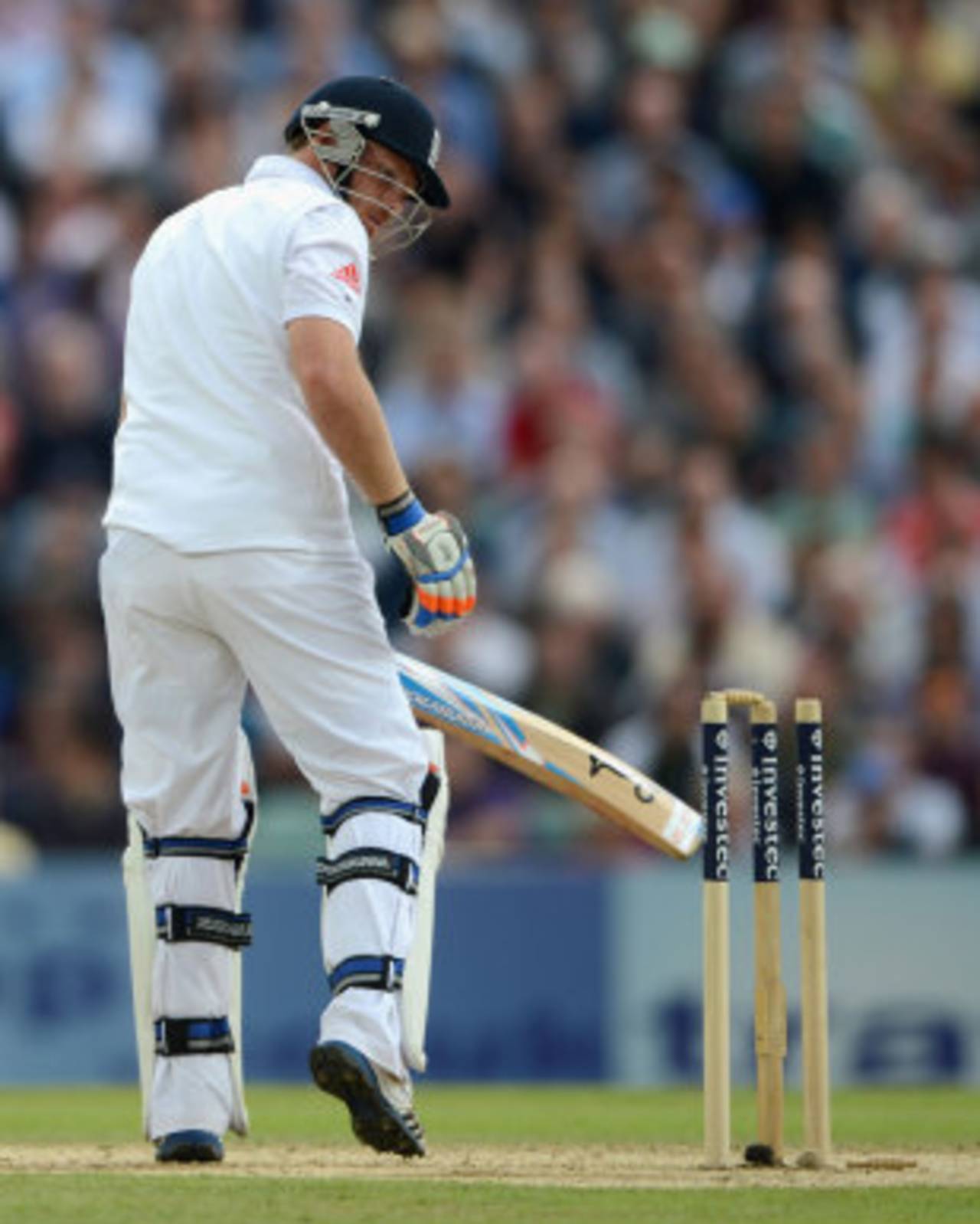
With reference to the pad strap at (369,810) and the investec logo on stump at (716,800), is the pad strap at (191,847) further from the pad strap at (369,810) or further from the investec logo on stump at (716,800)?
the investec logo on stump at (716,800)

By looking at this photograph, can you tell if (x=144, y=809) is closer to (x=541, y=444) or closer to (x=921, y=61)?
(x=541, y=444)

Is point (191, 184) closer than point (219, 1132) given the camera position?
No

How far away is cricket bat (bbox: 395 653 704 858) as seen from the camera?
6227 millimetres

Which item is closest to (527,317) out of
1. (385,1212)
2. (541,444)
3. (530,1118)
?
(541,444)

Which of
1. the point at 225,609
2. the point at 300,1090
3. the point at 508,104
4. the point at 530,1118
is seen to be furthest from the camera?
the point at 508,104

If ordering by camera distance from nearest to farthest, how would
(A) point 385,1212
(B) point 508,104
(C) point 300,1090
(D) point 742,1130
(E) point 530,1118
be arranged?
(A) point 385,1212 → (D) point 742,1130 → (E) point 530,1118 → (C) point 300,1090 → (B) point 508,104

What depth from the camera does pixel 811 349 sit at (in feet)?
40.2

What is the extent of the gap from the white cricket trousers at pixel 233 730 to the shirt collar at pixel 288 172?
2.30 ft

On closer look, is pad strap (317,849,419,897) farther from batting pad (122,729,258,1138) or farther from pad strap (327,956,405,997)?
batting pad (122,729,258,1138)

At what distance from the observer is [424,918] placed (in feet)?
20.5

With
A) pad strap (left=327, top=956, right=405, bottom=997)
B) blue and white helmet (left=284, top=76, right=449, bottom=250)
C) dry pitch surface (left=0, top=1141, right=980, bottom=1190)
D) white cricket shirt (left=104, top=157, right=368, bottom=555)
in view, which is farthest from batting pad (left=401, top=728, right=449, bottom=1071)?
blue and white helmet (left=284, top=76, right=449, bottom=250)

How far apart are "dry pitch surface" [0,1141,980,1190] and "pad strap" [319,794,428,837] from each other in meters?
0.61

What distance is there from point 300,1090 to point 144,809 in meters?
3.81

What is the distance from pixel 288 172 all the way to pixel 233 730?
1016 mm
